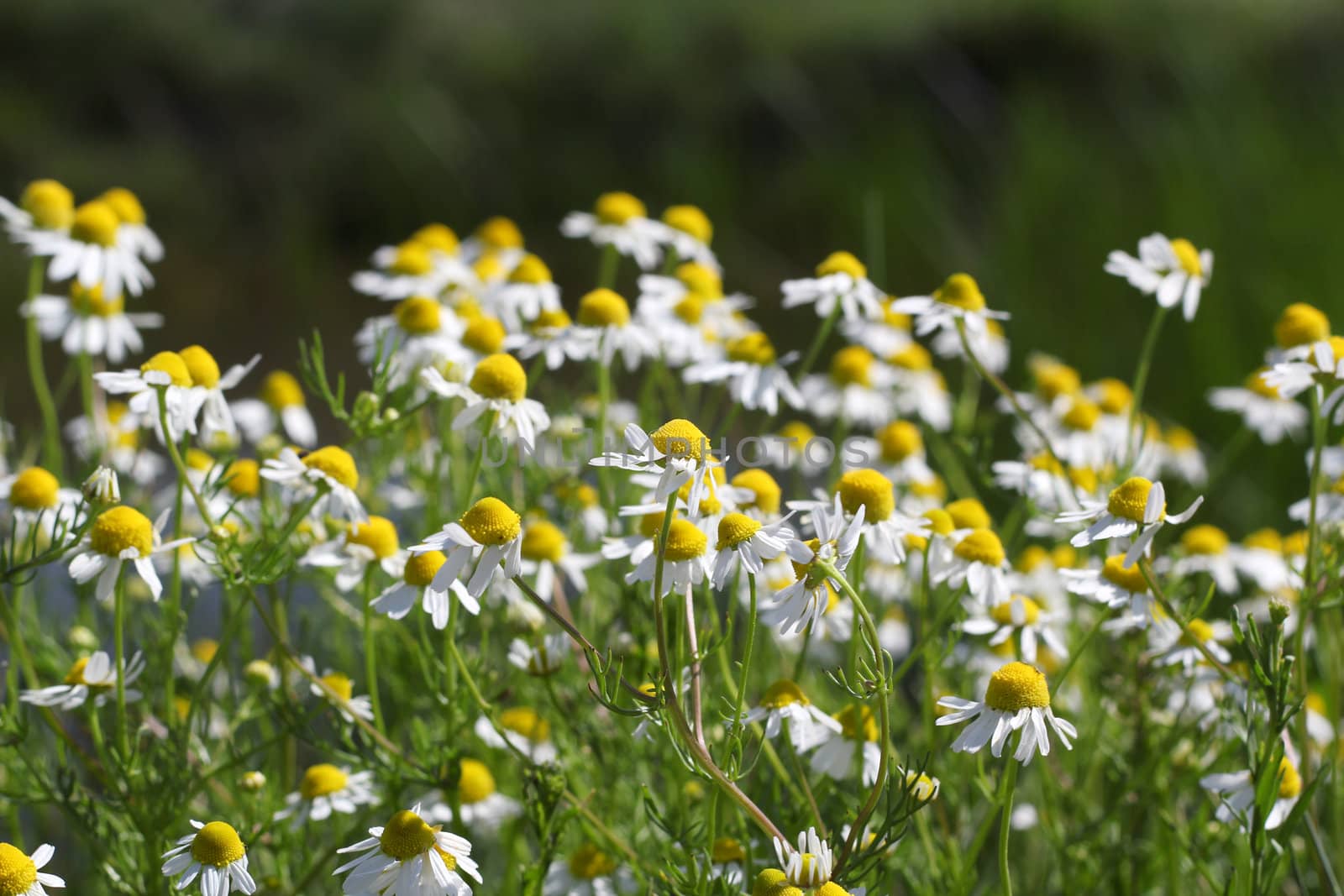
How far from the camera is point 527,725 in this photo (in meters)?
1.35

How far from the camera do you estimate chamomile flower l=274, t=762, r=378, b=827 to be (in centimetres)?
120

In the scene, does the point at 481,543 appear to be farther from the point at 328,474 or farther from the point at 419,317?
the point at 419,317

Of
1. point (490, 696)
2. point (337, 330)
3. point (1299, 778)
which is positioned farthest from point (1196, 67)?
point (490, 696)

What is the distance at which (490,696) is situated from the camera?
1200 mm

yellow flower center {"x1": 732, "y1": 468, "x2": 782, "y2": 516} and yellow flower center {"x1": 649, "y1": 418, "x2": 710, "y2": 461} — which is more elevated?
yellow flower center {"x1": 649, "y1": 418, "x2": 710, "y2": 461}

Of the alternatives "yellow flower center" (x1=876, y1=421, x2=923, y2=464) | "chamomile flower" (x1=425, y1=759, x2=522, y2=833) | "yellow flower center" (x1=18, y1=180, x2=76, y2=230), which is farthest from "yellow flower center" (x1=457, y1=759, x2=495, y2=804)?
"yellow flower center" (x1=18, y1=180, x2=76, y2=230)

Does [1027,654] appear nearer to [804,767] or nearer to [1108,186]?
[804,767]

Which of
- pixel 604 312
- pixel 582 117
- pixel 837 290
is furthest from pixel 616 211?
pixel 582 117

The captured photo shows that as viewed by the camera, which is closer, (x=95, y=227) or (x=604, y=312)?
(x=604, y=312)

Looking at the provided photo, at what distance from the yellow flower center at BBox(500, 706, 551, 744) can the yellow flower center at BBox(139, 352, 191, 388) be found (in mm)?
455

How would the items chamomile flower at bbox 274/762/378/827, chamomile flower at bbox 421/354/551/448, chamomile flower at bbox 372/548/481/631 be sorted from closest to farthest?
1. chamomile flower at bbox 372/548/481/631
2. chamomile flower at bbox 421/354/551/448
3. chamomile flower at bbox 274/762/378/827

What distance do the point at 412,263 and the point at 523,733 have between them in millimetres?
696

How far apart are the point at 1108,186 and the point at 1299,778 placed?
2981mm

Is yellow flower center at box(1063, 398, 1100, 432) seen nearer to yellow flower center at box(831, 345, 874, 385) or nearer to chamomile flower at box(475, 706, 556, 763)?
yellow flower center at box(831, 345, 874, 385)
